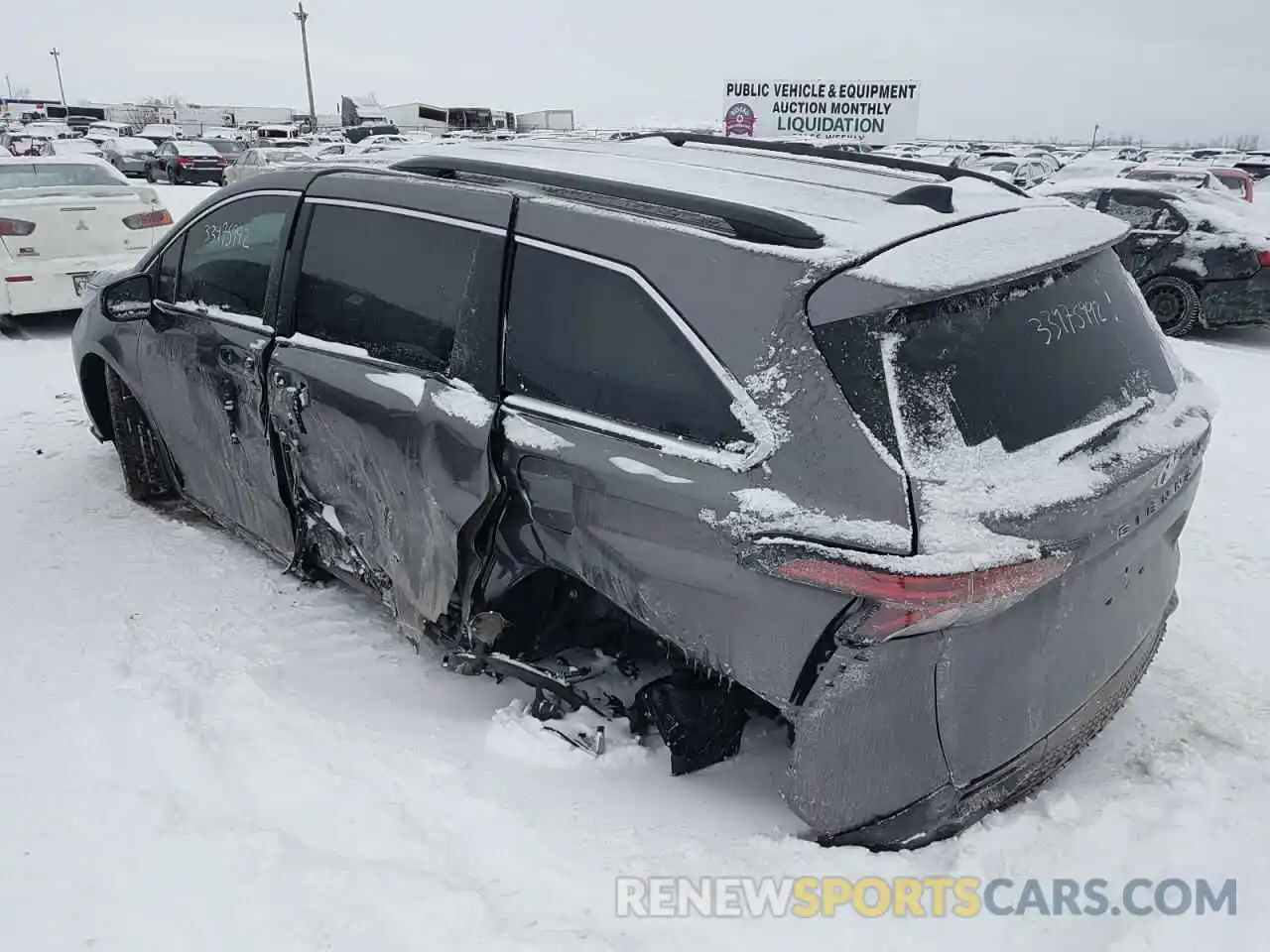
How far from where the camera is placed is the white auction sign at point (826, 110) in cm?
1841

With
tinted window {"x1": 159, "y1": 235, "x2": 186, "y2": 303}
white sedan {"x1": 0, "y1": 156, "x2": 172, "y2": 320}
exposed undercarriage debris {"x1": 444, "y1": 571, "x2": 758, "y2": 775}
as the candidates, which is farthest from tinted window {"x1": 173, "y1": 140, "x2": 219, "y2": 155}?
exposed undercarriage debris {"x1": 444, "y1": 571, "x2": 758, "y2": 775}

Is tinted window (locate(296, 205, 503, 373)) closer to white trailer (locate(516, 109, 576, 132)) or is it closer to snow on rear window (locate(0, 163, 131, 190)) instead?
A: snow on rear window (locate(0, 163, 131, 190))

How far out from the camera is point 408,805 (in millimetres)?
2785

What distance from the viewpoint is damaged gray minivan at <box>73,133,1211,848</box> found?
220cm

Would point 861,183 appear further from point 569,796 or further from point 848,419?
point 569,796

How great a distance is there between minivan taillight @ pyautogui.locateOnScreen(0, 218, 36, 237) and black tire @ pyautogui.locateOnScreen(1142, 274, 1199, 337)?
10451 millimetres

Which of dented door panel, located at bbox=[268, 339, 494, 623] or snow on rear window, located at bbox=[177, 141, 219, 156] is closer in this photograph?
dented door panel, located at bbox=[268, 339, 494, 623]

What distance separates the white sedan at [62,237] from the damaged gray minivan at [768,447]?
6.12 m

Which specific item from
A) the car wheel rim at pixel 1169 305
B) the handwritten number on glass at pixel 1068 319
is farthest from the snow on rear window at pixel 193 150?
the handwritten number on glass at pixel 1068 319

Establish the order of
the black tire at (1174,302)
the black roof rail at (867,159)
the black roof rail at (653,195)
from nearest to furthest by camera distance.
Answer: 1. the black roof rail at (653,195)
2. the black roof rail at (867,159)
3. the black tire at (1174,302)

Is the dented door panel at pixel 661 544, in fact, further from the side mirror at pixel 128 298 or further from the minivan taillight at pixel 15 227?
the minivan taillight at pixel 15 227

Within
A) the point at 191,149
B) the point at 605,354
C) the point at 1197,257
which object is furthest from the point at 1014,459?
the point at 191,149

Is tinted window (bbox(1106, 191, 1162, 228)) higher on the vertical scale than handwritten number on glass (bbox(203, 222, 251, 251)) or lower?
lower

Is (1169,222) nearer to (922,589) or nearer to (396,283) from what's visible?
(396,283)
